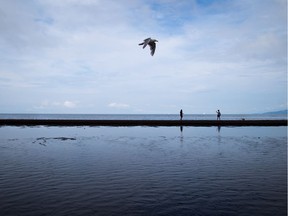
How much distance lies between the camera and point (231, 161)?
65.7 ft

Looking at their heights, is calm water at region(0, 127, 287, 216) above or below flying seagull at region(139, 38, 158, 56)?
below

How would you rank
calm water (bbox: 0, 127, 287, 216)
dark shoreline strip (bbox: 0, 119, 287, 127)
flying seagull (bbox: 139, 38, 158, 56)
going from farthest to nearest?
dark shoreline strip (bbox: 0, 119, 287, 127) → flying seagull (bbox: 139, 38, 158, 56) → calm water (bbox: 0, 127, 287, 216)

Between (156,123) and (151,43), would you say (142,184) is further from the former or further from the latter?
(156,123)

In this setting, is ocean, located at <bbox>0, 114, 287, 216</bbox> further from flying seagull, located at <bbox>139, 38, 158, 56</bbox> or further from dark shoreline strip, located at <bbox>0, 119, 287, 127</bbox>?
dark shoreline strip, located at <bbox>0, 119, 287, 127</bbox>

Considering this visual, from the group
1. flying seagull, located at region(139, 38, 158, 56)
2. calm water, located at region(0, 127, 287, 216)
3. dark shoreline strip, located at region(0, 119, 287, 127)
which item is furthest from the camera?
dark shoreline strip, located at region(0, 119, 287, 127)

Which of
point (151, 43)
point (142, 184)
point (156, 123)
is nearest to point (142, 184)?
point (142, 184)

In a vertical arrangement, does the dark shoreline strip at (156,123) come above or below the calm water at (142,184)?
above

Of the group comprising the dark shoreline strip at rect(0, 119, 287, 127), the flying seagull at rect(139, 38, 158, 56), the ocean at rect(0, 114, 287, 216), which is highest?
the flying seagull at rect(139, 38, 158, 56)

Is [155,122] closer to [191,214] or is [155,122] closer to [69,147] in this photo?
[69,147]

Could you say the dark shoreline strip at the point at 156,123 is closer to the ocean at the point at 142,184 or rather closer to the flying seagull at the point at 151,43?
the ocean at the point at 142,184

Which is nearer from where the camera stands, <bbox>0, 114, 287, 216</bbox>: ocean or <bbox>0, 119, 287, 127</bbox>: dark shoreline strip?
<bbox>0, 114, 287, 216</bbox>: ocean

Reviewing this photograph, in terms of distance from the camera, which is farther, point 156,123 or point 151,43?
point 156,123

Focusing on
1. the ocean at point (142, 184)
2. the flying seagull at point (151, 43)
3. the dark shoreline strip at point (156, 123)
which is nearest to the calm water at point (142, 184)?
the ocean at point (142, 184)

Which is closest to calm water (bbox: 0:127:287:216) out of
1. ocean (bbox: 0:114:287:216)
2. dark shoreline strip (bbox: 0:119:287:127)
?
ocean (bbox: 0:114:287:216)
